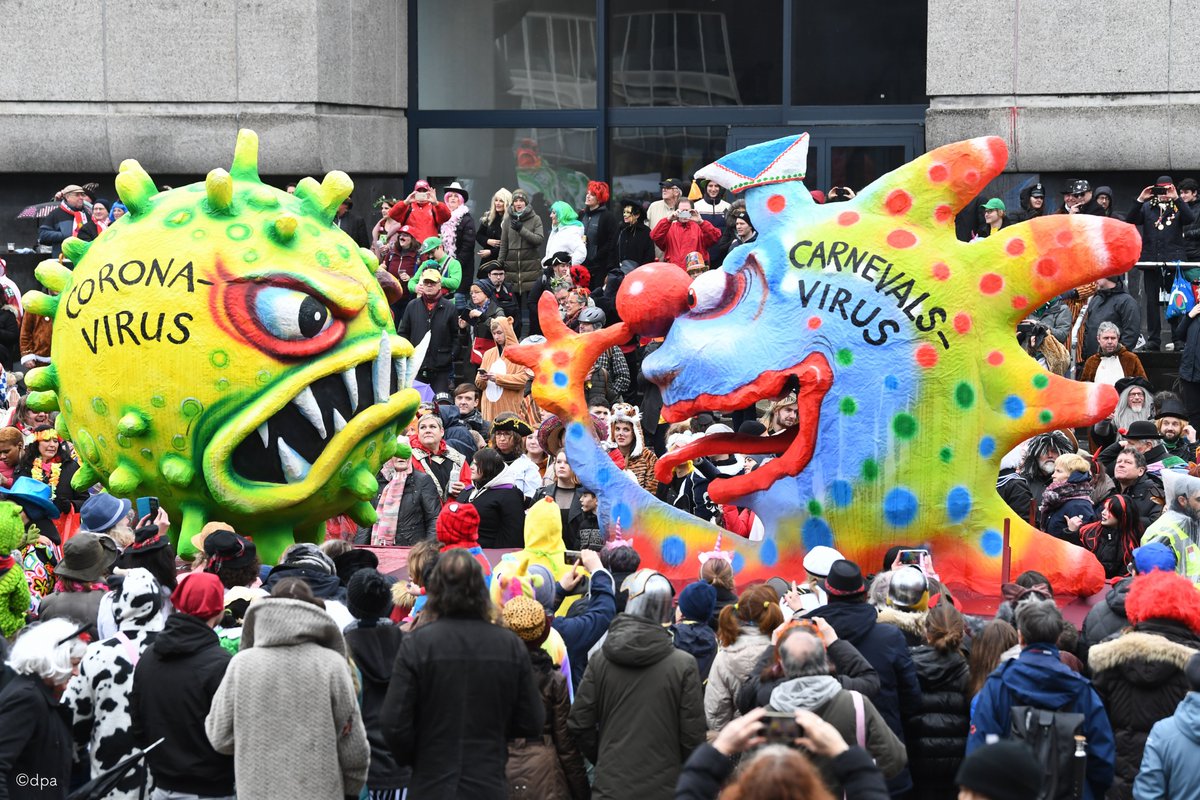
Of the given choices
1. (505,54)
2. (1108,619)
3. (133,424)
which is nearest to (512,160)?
(505,54)

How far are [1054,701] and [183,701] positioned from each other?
3.14 m

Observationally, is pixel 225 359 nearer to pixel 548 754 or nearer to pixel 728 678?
pixel 548 754

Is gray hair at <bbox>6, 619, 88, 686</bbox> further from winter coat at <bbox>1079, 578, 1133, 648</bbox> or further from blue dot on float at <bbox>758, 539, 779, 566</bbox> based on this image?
blue dot on float at <bbox>758, 539, 779, 566</bbox>

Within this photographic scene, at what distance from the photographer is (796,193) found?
35.4 ft

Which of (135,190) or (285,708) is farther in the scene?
(135,190)

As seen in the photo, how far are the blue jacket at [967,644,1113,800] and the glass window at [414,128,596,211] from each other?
19.0 meters

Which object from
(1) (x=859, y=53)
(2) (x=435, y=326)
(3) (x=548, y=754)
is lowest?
(3) (x=548, y=754)

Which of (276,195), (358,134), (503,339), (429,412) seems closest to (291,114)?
(358,134)

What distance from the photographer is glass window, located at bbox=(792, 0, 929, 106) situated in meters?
23.8

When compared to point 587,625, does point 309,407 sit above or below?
above

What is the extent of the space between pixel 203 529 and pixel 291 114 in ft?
43.7

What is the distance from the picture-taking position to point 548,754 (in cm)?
705

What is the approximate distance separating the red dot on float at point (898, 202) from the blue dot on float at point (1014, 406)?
4.06ft

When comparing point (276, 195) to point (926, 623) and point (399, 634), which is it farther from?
point (926, 623)
